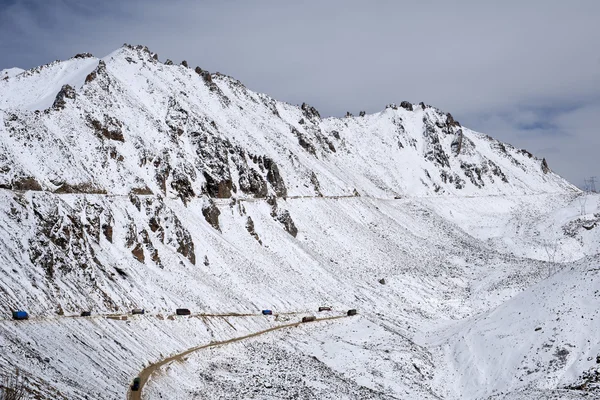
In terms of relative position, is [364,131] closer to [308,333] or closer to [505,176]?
[505,176]

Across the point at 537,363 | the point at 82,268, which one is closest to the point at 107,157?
the point at 82,268

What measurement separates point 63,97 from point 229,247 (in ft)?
97.9

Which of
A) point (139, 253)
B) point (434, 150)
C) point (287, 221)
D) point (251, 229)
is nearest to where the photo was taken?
point (139, 253)

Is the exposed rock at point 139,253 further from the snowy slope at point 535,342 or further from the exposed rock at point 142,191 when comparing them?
the snowy slope at point 535,342

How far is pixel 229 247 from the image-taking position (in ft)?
226

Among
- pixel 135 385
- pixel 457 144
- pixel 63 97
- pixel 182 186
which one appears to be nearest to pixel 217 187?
pixel 182 186

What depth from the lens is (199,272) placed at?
2362 inches

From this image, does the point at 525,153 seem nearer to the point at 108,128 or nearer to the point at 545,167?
the point at 545,167

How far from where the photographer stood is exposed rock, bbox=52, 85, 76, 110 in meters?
69.2

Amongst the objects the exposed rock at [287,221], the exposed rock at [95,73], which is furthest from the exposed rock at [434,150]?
the exposed rock at [95,73]

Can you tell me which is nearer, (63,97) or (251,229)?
(63,97)

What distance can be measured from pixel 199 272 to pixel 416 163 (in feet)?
348

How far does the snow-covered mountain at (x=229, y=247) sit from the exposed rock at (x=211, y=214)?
154mm

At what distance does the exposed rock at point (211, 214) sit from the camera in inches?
2827
